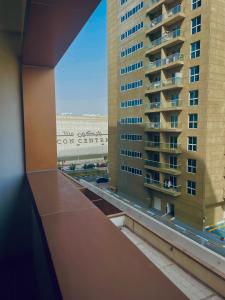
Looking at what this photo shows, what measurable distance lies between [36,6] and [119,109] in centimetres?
1309

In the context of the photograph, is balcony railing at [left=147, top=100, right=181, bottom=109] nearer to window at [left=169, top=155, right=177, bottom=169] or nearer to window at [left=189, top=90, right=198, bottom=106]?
window at [left=189, top=90, right=198, bottom=106]

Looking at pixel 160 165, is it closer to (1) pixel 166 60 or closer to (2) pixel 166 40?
(1) pixel 166 60

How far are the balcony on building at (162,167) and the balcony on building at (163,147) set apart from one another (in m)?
0.67

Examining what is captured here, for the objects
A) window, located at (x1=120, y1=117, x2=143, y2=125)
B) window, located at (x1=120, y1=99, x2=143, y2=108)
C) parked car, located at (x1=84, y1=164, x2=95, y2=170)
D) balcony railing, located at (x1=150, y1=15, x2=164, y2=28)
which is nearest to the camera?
balcony railing, located at (x1=150, y1=15, x2=164, y2=28)

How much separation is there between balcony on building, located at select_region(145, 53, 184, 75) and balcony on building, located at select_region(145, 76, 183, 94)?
55 cm

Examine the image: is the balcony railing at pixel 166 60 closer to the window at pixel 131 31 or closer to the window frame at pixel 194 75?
the window frame at pixel 194 75

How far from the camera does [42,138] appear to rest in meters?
2.87

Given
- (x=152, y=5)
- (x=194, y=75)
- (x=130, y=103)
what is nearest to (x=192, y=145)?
(x=194, y=75)

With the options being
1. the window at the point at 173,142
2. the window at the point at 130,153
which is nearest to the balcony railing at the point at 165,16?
the window at the point at 173,142

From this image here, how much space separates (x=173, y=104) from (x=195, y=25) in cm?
327

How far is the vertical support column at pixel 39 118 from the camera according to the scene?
2.70m

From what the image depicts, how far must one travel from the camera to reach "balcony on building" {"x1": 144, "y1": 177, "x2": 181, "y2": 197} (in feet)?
33.8

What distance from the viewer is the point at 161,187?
1108 cm

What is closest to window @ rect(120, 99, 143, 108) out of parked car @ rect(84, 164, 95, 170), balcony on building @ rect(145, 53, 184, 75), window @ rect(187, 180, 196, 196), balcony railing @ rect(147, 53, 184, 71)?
balcony on building @ rect(145, 53, 184, 75)
